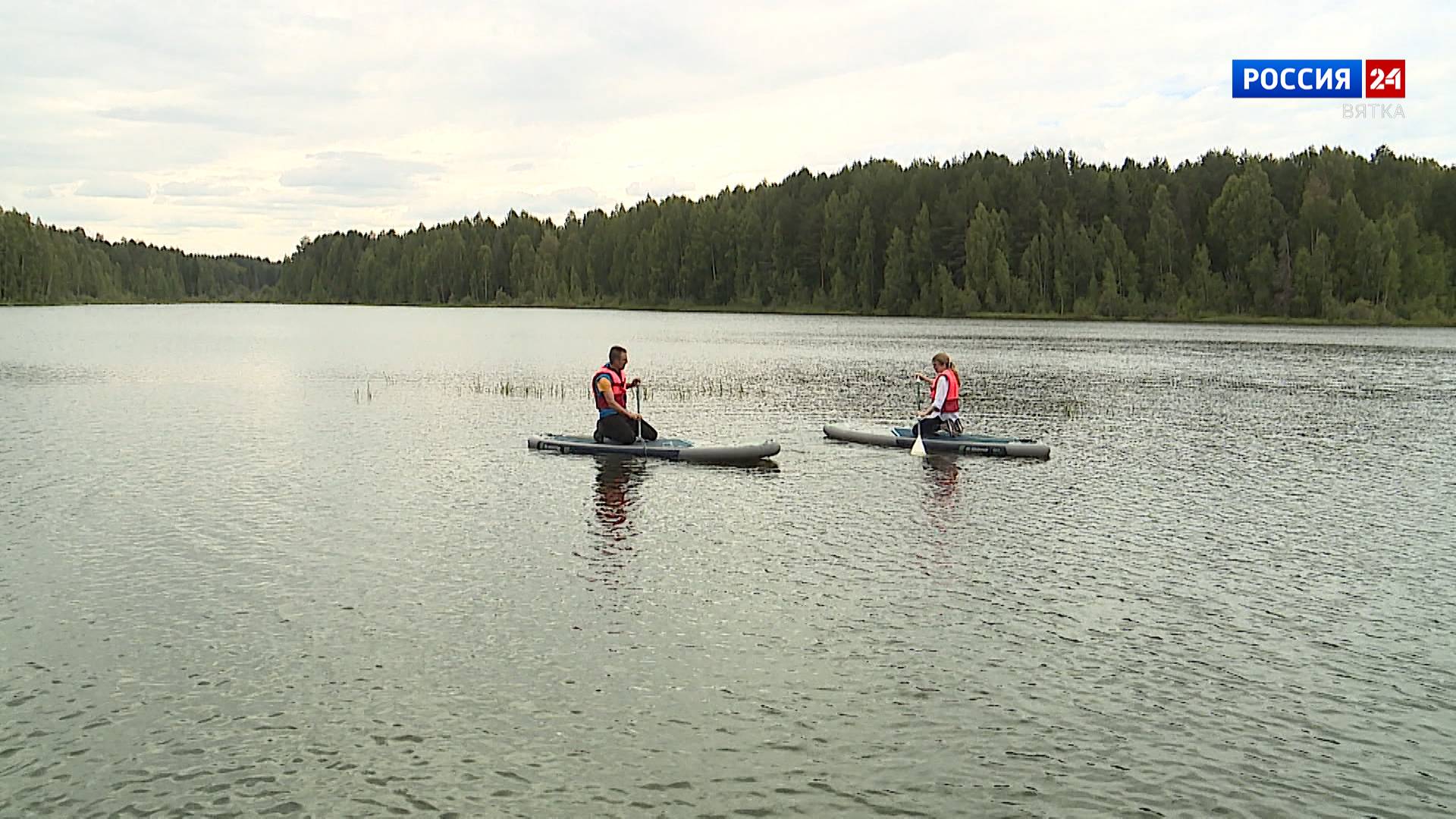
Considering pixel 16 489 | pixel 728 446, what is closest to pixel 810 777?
pixel 728 446

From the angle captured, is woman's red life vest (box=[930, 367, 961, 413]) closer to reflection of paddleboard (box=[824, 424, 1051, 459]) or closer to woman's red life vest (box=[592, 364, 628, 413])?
reflection of paddleboard (box=[824, 424, 1051, 459])

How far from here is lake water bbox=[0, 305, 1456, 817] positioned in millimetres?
9641

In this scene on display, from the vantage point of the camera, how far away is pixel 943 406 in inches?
1108

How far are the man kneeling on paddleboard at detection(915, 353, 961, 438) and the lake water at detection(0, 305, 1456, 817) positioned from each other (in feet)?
2.82

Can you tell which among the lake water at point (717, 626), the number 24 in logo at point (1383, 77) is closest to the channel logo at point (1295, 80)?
the number 24 in logo at point (1383, 77)

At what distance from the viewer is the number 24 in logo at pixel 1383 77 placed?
7312 centimetres

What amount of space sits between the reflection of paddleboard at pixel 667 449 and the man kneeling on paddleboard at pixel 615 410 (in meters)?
0.21

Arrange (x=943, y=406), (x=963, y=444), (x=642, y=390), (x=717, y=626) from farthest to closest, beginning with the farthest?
(x=642, y=390), (x=943, y=406), (x=963, y=444), (x=717, y=626)

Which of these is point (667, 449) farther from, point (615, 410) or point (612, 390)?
point (612, 390)

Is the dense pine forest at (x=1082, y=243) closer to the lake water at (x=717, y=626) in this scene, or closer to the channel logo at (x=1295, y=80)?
the channel logo at (x=1295, y=80)

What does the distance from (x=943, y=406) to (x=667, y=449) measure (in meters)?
6.69

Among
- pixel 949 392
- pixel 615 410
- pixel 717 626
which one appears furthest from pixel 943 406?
pixel 717 626

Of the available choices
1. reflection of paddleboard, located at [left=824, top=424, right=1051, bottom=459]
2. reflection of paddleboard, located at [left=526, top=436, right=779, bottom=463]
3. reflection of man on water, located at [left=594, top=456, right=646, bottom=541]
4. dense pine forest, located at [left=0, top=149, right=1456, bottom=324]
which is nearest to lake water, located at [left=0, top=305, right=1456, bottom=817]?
reflection of man on water, located at [left=594, top=456, right=646, bottom=541]

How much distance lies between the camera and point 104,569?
623 inches
